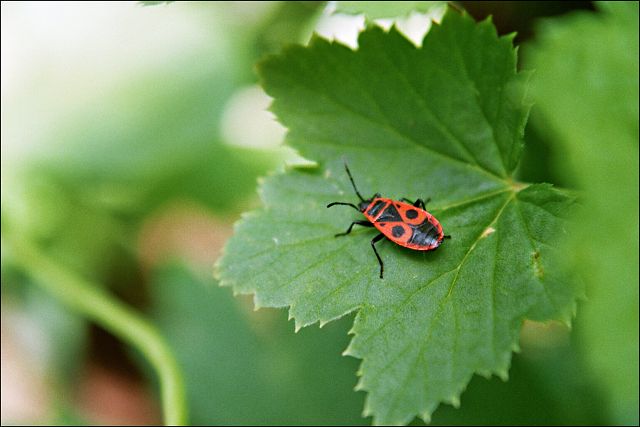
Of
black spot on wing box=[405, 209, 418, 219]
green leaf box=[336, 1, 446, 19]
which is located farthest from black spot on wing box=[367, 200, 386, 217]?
green leaf box=[336, 1, 446, 19]

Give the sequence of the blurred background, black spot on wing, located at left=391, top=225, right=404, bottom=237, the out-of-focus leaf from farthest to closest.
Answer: the blurred background < the out-of-focus leaf < black spot on wing, located at left=391, top=225, right=404, bottom=237

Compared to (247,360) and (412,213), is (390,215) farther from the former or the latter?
(247,360)

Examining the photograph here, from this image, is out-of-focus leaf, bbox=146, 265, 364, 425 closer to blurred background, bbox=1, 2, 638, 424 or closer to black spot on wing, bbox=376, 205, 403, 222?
blurred background, bbox=1, 2, 638, 424

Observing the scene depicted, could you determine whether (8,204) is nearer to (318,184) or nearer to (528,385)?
(318,184)

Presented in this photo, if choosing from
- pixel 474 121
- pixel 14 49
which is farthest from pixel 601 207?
pixel 14 49

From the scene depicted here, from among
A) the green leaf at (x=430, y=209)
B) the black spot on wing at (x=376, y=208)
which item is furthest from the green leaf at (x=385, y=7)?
the black spot on wing at (x=376, y=208)
